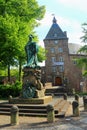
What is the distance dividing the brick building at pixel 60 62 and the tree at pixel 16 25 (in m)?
30.5

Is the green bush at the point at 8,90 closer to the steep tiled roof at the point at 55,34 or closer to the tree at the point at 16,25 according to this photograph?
the tree at the point at 16,25

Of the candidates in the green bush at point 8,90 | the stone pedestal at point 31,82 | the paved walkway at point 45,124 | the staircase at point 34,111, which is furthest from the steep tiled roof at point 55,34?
the paved walkway at point 45,124

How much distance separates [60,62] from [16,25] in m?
36.3

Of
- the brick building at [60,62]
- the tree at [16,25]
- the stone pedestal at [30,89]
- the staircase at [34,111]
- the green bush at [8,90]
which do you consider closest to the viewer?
the staircase at [34,111]

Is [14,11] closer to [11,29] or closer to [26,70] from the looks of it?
[11,29]

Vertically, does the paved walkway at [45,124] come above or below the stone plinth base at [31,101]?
below

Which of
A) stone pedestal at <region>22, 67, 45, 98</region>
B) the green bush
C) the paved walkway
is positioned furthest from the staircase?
the green bush

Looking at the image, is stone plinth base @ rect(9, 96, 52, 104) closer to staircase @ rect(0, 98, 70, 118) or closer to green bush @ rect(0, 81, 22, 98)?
staircase @ rect(0, 98, 70, 118)

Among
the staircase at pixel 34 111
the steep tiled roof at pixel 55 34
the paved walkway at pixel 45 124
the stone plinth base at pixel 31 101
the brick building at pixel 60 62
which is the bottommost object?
the paved walkway at pixel 45 124

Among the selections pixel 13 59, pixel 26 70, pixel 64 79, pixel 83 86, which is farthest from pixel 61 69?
pixel 26 70

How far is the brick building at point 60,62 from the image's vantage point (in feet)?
209

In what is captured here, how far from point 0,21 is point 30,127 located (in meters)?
18.0

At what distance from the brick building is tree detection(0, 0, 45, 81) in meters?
30.5

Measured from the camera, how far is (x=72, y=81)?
6353cm
